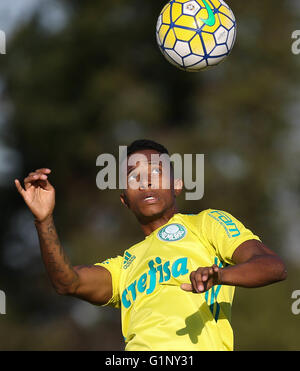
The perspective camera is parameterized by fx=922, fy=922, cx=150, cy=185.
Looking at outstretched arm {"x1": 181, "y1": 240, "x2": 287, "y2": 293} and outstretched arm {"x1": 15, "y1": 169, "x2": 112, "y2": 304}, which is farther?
outstretched arm {"x1": 15, "y1": 169, "x2": 112, "y2": 304}

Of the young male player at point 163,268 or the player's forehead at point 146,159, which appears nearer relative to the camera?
the young male player at point 163,268

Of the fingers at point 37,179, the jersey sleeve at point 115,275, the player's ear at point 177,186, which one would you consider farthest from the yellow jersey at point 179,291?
the fingers at point 37,179

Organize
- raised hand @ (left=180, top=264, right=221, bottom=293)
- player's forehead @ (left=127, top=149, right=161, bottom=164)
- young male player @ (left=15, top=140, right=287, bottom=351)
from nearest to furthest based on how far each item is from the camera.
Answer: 1. raised hand @ (left=180, top=264, right=221, bottom=293)
2. young male player @ (left=15, top=140, right=287, bottom=351)
3. player's forehead @ (left=127, top=149, right=161, bottom=164)

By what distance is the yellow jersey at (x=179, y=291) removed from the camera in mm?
6363

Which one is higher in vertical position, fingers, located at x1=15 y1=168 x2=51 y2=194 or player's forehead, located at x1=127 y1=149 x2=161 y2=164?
player's forehead, located at x1=127 y1=149 x2=161 y2=164

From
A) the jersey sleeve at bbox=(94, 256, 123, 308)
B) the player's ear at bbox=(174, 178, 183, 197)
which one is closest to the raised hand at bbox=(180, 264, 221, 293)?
the jersey sleeve at bbox=(94, 256, 123, 308)

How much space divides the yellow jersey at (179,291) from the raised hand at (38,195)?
0.86 m

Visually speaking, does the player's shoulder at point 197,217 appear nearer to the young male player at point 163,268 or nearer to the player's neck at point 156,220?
the young male player at point 163,268

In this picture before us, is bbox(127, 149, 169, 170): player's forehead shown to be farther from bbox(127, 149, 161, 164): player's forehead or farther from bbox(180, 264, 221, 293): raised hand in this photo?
bbox(180, 264, 221, 293): raised hand

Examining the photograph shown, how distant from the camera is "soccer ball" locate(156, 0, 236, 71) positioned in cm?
813

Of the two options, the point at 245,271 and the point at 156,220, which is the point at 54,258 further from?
the point at 245,271

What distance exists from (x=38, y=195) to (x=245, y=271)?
1.62 m

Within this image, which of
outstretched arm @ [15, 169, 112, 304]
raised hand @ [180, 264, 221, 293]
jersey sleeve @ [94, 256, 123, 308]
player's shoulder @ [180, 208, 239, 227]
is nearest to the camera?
raised hand @ [180, 264, 221, 293]

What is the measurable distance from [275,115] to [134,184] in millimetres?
16151
